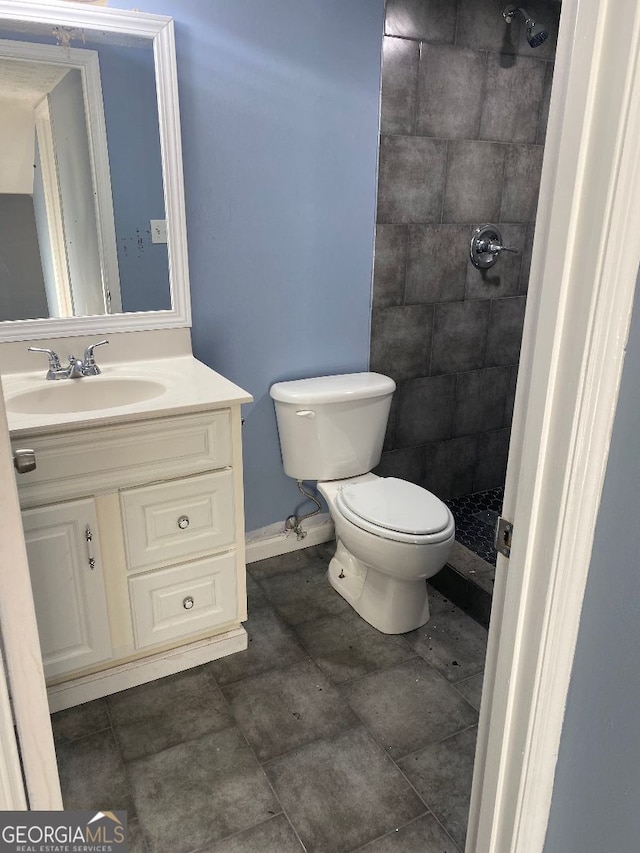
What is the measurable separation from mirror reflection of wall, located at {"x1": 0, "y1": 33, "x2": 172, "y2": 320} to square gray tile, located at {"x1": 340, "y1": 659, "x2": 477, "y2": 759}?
1.33 m

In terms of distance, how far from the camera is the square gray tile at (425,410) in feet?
8.54

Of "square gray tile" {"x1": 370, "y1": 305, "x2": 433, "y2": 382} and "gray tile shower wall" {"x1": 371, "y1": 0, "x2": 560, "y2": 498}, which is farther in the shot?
"square gray tile" {"x1": 370, "y1": 305, "x2": 433, "y2": 382}

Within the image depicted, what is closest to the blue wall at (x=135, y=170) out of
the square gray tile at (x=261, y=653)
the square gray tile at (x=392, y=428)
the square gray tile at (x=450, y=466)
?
the square gray tile at (x=392, y=428)

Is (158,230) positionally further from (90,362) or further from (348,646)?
(348,646)

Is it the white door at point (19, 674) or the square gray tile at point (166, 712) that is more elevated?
the white door at point (19, 674)

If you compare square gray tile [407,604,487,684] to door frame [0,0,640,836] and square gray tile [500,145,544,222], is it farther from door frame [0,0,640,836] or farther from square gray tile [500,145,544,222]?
square gray tile [500,145,544,222]

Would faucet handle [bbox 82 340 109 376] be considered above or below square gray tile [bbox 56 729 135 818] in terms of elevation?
above

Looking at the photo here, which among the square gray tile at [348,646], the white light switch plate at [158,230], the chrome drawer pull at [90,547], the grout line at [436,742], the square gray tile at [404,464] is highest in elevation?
the white light switch plate at [158,230]

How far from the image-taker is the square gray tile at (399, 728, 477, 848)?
1468mm

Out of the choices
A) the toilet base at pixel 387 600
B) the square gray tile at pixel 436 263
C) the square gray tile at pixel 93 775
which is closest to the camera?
the square gray tile at pixel 93 775

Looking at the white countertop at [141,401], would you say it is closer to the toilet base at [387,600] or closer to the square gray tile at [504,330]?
the toilet base at [387,600]

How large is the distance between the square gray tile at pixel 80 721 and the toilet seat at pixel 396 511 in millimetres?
888

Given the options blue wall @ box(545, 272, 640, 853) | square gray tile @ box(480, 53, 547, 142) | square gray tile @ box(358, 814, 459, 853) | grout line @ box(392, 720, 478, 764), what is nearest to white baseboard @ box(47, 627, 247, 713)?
grout line @ box(392, 720, 478, 764)

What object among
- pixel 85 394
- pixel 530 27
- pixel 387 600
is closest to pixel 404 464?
pixel 387 600
